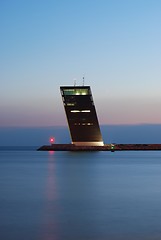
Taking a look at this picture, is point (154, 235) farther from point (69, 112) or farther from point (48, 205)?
→ point (69, 112)

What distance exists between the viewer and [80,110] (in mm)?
91000

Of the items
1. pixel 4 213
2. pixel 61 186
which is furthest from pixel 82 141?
pixel 4 213

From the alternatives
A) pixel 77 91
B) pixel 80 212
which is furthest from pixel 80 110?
pixel 80 212

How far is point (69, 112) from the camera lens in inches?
3610

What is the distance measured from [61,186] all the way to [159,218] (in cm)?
1406

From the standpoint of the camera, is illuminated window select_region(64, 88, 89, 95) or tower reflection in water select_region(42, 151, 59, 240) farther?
illuminated window select_region(64, 88, 89, 95)

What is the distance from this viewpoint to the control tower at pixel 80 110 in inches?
3551

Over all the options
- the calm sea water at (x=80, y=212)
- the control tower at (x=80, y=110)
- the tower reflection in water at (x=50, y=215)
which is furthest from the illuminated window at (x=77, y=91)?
the tower reflection in water at (x=50, y=215)

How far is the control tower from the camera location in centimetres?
9019

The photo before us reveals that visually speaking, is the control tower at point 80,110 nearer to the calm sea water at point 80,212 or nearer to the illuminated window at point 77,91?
the illuminated window at point 77,91

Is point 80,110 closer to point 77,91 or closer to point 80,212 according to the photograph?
point 77,91

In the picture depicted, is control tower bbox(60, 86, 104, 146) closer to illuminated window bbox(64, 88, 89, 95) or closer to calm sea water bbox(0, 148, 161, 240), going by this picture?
illuminated window bbox(64, 88, 89, 95)

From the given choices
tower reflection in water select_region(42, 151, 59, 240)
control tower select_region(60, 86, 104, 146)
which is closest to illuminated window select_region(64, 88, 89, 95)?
control tower select_region(60, 86, 104, 146)

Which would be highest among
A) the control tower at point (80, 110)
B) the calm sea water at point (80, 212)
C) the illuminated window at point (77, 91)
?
the illuminated window at point (77, 91)
